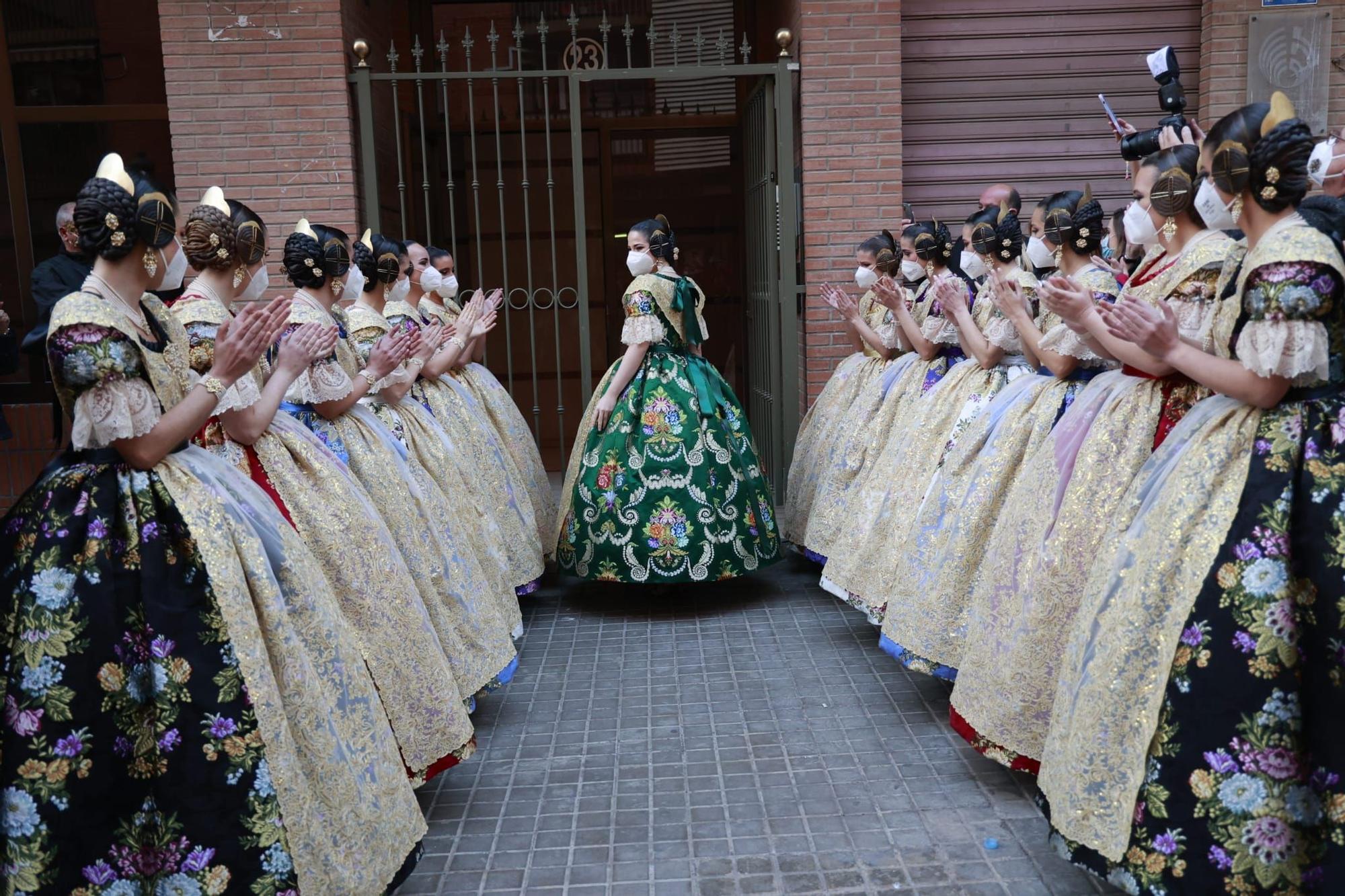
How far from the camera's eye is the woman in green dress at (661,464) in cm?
505

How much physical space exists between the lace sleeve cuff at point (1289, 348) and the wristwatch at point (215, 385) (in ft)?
7.65

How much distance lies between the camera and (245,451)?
291 centimetres

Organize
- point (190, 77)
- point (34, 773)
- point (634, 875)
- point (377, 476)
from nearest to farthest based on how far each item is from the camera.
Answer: point (34, 773), point (634, 875), point (377, 476), point (190, 77)

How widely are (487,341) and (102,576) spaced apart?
6.71 metres

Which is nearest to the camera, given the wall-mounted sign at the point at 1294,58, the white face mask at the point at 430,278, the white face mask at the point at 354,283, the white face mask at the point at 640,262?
the white face mask at the point at 354,283

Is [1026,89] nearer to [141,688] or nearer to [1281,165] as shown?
[1281,165]

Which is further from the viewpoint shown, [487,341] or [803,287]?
[487,341]

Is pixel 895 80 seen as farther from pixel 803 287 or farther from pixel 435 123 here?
pixel 435 123

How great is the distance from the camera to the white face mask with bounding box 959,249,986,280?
184 inches

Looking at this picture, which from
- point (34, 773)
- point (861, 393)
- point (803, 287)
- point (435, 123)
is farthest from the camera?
point (435, 123)

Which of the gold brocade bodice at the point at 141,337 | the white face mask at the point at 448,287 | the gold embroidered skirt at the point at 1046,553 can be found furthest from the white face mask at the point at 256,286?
the gold embroidered skirt at the point at 1046,553

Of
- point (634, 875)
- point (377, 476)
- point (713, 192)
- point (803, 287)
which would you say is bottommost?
point (634, 875)

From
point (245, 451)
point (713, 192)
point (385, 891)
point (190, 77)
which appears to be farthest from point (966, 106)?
point (385, 891)

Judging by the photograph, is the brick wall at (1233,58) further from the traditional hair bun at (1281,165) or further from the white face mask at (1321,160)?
the traditional hair bun at (1281,165)
